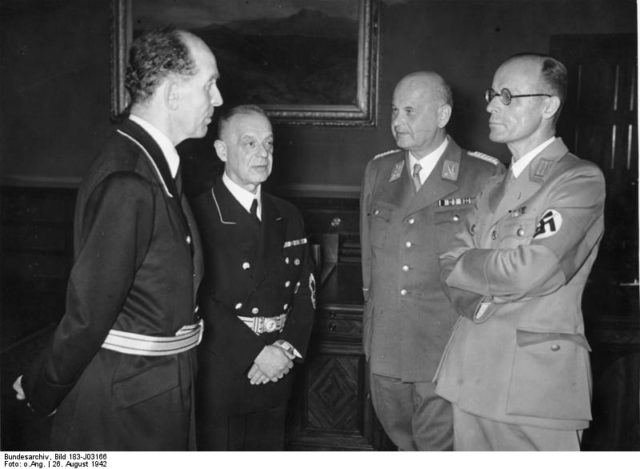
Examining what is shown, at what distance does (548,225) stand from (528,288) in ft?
0.57

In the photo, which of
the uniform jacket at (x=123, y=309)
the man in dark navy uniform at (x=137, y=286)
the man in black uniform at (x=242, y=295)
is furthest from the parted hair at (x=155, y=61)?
the man in black uniform at (x=242, y=295)

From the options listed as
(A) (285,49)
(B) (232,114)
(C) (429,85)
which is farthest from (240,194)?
(A) (285,49)

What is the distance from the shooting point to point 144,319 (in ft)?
4.96

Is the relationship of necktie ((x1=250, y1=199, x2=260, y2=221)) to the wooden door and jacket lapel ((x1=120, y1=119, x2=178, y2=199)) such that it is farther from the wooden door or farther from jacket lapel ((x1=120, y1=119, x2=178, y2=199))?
the wooden door

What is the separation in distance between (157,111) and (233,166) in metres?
0.66

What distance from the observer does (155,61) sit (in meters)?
1.57

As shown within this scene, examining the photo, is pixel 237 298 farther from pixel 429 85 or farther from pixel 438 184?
pixel 429 85

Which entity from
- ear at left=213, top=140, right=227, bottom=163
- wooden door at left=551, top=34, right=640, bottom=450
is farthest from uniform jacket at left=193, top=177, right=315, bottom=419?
wooden door at left=551, top=34, right=640, bottom=450

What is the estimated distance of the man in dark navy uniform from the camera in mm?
1409

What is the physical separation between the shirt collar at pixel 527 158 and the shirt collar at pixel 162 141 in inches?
38.2

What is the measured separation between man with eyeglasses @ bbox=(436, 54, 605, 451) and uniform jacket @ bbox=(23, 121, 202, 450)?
0.79 m

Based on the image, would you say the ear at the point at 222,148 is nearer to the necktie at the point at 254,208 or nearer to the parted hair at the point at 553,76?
the necktie at the point at 254,208

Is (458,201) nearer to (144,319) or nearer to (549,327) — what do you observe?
(549,327)

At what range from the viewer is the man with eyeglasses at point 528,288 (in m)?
1.67
